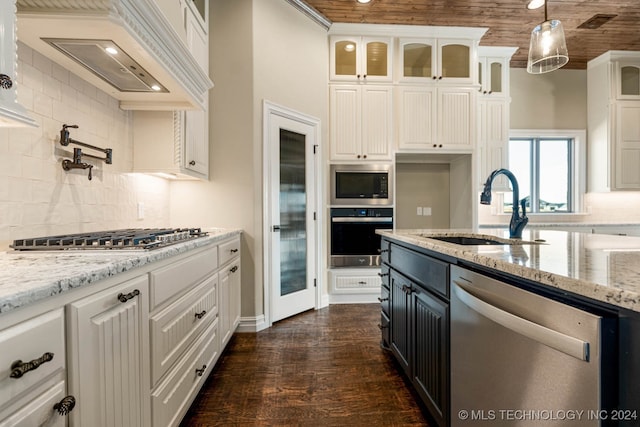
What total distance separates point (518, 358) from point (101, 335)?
3.98 feet

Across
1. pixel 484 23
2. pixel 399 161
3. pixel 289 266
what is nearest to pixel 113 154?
pixel 289 266

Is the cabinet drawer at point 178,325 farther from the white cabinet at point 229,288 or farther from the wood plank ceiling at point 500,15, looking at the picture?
the wood plank ceiling at point 500,15

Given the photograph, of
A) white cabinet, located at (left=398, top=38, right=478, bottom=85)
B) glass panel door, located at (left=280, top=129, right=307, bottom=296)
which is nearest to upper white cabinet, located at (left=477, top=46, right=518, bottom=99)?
white cabinet, located at (left=398, top=38, right=478, bottom=85)

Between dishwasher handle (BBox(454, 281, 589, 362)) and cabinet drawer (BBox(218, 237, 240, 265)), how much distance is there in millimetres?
1657

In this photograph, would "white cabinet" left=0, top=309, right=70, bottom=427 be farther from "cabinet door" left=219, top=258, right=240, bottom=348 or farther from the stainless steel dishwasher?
"cabinet door" left=219, top=258, right=240, bottom=348

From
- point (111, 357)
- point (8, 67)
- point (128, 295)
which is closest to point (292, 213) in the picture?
point (128, 295)

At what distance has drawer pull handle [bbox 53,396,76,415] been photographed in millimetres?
747

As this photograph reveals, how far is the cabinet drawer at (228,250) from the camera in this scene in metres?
2.23

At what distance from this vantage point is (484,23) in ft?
12.3

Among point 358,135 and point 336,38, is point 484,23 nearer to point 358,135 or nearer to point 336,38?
point 336,38

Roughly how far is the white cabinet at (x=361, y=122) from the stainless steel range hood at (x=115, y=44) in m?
1.95

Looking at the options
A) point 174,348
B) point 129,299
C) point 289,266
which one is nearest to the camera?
point 129,299

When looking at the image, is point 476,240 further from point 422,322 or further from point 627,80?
point 627,80

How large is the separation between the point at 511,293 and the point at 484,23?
4.02 meters
